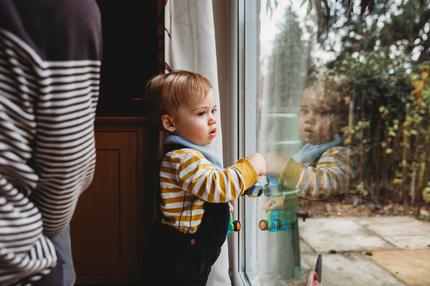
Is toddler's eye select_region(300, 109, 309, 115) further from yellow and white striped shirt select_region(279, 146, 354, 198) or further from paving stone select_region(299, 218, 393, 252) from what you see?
paving stone select_region(299, 218, 393, 252)

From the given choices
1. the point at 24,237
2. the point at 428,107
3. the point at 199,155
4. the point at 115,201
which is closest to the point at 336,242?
the point at 199,155

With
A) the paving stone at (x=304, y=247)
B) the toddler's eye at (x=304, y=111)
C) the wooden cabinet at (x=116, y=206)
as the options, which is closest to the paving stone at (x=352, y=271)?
the paving stone at (x=304, y=247)

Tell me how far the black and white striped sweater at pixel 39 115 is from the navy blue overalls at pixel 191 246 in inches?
21.9

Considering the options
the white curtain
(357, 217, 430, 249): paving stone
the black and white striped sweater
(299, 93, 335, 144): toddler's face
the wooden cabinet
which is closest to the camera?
the black and white striped sweater

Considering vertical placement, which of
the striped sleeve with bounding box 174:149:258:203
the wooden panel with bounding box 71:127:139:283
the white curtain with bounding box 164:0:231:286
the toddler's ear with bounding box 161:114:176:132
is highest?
the white curtain with bounding box 164:0:231:286

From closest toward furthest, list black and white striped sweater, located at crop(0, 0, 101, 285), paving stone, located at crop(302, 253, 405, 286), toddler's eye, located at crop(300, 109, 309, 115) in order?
black and white striped sweater, located at crop(0, 0, 101, 285) < paving stone, located at crop(302, 253, 405, 286) < toddler's eye, located at crop(300, 109, 309, 115)

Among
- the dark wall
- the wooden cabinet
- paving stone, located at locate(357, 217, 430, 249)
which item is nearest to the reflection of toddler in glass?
paving stone, located at locate(357, 217, 430, 249)

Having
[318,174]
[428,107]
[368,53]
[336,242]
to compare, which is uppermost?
[368,53]

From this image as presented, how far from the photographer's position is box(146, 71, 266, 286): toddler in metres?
1.11

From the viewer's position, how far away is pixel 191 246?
1.13 metres

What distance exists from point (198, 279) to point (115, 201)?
0.95m

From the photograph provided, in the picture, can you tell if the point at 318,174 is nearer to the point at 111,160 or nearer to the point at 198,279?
the point at 198,279

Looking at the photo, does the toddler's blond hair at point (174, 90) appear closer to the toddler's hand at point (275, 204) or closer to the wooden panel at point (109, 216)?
the toddler's hand at point (275, 204)

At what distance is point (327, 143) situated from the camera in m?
1.09
